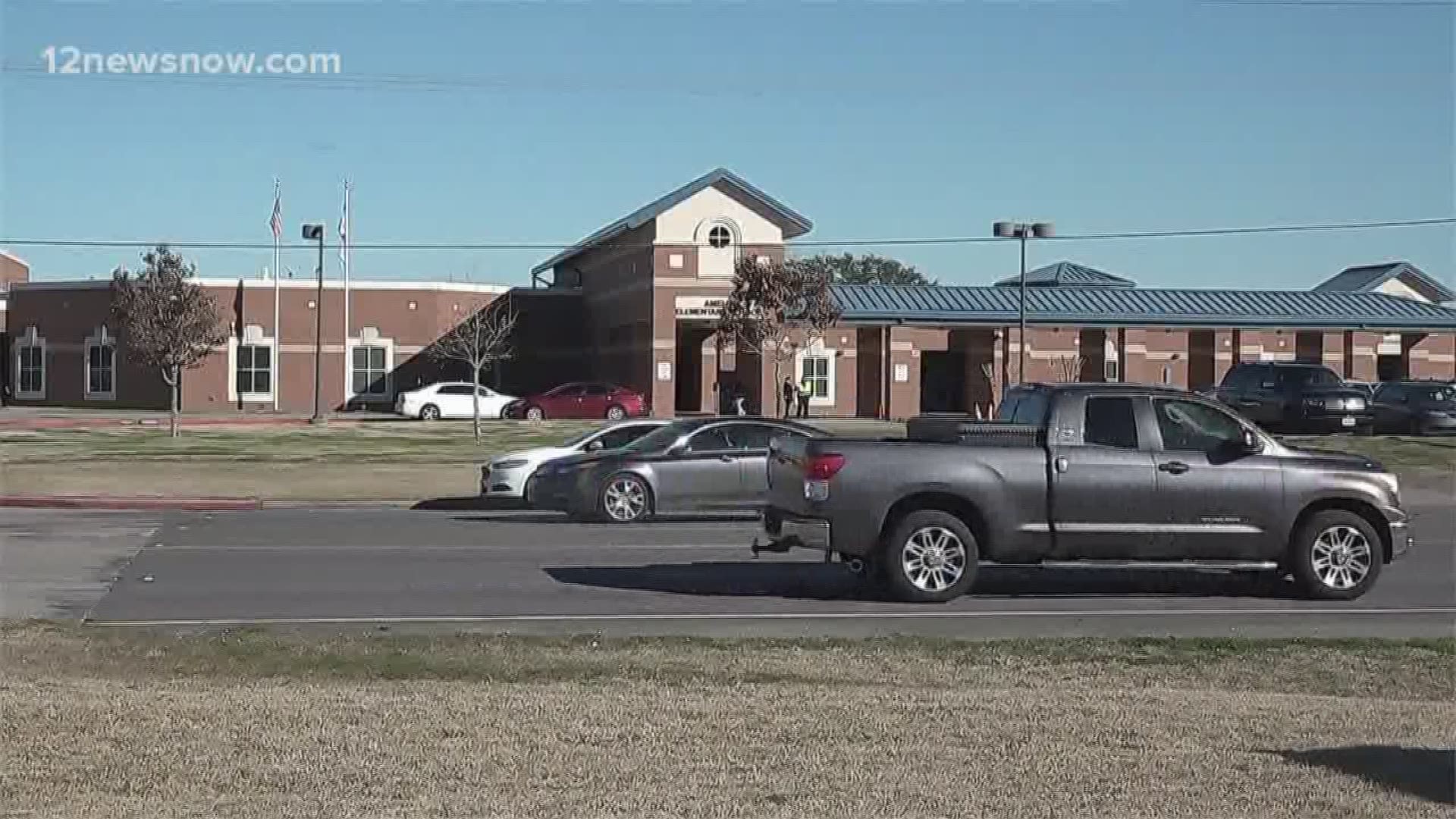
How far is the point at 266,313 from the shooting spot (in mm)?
66500

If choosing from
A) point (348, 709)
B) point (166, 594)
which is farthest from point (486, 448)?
point (348, 709)

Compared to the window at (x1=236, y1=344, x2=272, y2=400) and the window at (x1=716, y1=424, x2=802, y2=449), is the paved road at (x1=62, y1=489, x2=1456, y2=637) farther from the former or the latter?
the window at (x1=236, y1=344, x2=272, y2=400)

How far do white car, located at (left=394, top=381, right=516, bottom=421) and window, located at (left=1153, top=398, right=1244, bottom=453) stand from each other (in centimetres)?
4521

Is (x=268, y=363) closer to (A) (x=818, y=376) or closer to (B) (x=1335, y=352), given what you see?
(A) (x=818, y=376)

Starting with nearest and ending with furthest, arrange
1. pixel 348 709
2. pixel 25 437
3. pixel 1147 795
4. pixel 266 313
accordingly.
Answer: pixel 1147 795, pixel 348 709, pixel 25 437, pixel 266 313

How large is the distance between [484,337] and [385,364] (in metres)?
5.23

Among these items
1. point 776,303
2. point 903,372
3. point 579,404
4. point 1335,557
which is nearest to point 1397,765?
point 1335,557

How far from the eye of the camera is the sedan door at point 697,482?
894 inches

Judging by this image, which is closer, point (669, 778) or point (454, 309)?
point (669, 778)

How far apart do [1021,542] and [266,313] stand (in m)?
55.1

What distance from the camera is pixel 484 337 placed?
6450 cm

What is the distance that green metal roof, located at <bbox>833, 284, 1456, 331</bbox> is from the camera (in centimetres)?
6312

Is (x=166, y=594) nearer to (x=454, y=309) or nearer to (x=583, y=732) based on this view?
(x=583, y=732)

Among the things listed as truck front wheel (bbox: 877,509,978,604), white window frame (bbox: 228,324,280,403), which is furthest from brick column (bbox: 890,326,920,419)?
truck front wheel (bbox: 877,509,978,604)
